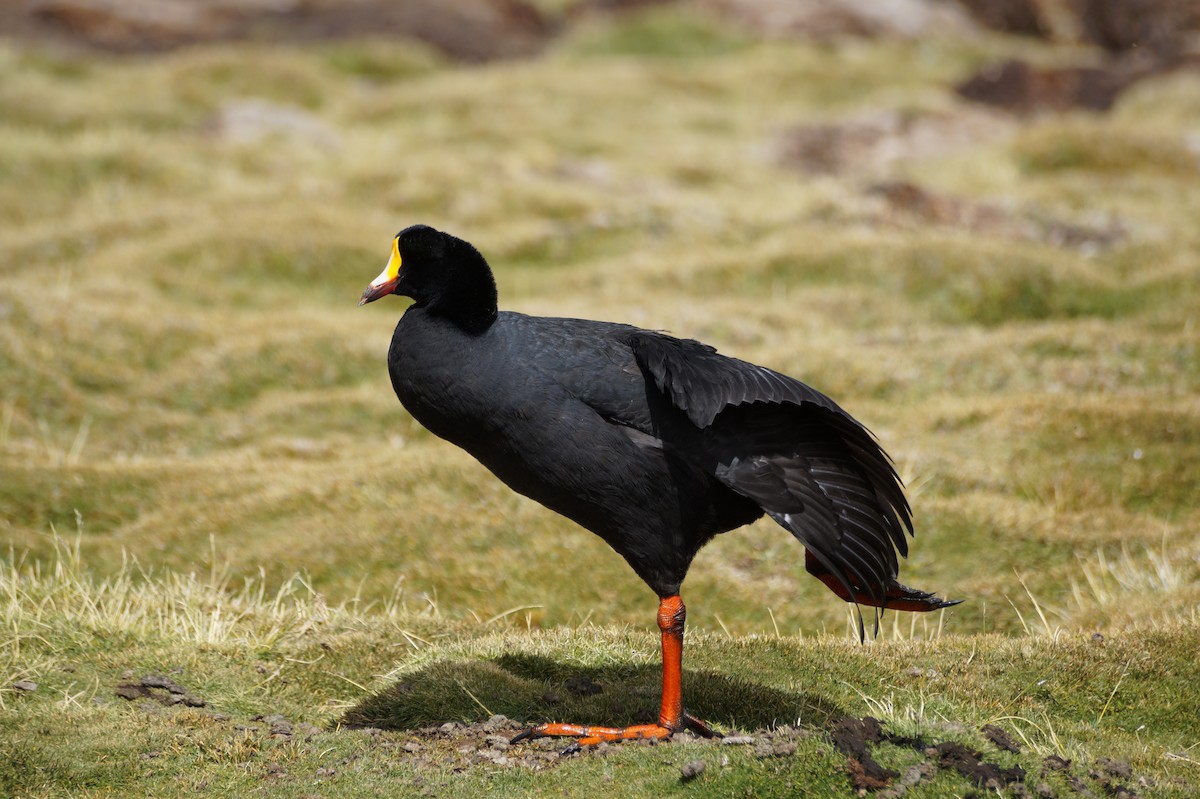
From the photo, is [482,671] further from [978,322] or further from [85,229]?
[85,229]

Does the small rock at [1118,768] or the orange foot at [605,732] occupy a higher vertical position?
the small rock at [1118,768]

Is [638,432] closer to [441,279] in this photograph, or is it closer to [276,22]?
[441,279]

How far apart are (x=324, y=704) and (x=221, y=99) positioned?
2444cm

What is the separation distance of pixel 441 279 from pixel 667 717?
2.60 meters

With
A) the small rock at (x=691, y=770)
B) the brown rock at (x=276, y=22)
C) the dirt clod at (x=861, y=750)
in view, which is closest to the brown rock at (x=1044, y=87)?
the brown rock at (x=276, y=22)

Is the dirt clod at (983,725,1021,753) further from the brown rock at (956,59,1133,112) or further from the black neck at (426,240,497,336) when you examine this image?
the brown rock at (956,59,1133,112)

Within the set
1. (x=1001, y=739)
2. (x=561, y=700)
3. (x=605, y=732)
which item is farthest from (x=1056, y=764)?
(x=561, y=700)

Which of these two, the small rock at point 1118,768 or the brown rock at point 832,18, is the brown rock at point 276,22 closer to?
the brown rock at point 832,18

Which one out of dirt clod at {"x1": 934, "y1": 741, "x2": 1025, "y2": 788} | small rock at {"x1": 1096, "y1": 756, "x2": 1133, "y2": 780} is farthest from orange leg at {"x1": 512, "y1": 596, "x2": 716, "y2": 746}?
small rock at {"x1": 1096, "y1": 756, "x2": 1133, "y2": 780}

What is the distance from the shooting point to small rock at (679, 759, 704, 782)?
5824 mm

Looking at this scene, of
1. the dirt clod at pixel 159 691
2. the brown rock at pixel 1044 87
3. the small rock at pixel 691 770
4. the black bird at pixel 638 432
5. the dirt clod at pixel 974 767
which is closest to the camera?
the dirt clod at pixel 974 767

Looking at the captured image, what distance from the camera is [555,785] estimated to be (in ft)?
19.8

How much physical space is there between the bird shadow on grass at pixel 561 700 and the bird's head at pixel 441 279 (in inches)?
89.6

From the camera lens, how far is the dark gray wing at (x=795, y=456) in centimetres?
649
